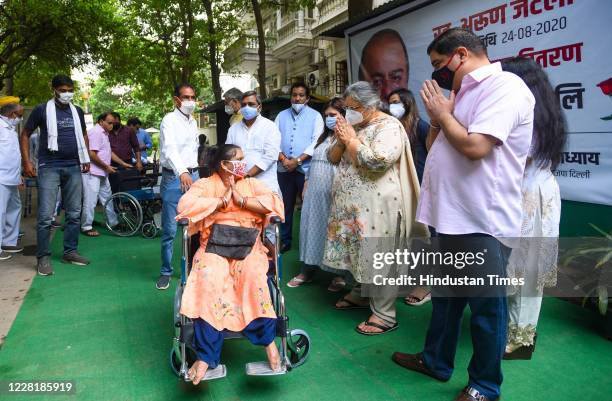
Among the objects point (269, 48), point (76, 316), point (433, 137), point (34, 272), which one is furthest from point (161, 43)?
point (433, 137)

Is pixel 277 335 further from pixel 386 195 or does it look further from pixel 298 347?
pixel 386 195

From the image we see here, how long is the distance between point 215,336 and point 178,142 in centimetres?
230

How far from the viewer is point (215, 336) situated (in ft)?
8.13

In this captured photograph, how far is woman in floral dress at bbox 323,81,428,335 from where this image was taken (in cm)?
318

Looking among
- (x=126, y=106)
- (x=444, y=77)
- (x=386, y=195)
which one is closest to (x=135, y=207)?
(x=386, y=195)

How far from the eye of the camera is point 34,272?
4797 mm

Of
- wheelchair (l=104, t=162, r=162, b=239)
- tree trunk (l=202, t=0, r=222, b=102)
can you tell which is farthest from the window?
wheelchair (l=104, t=162, r=162, b=239)

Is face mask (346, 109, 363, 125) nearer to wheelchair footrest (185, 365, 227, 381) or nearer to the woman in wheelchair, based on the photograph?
the woman in wheelchair

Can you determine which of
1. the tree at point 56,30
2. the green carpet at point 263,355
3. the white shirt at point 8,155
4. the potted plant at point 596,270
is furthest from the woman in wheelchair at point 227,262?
the tree at point 56,30

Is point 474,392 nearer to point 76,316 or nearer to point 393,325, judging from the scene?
point 393,325

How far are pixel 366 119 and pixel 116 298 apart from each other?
101 inches

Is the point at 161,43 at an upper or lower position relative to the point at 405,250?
upper

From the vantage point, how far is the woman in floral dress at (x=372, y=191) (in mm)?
3180

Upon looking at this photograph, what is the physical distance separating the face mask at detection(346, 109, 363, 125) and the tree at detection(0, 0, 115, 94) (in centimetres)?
1102
